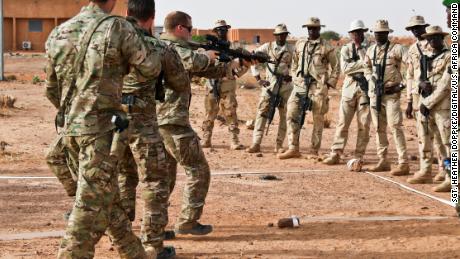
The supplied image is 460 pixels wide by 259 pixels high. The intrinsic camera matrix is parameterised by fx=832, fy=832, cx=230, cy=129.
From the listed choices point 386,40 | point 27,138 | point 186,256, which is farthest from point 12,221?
point 27,138

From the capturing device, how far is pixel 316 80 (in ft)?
45.6

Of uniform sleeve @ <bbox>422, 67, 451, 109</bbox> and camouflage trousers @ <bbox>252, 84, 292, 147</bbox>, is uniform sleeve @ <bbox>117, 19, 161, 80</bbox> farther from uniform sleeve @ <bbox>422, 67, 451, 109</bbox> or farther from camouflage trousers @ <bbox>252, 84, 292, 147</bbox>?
camouflage trousers @ <bbox>252, 84, 292, 147</bbox>

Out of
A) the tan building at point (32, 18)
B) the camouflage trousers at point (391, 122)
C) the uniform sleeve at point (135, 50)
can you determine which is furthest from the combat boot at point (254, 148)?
the tan building at point (32, 18)

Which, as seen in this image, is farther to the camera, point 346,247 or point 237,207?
point 237,207

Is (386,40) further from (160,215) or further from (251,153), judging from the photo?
(160,215)

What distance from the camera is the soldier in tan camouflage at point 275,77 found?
1433 cm

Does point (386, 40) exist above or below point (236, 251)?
above

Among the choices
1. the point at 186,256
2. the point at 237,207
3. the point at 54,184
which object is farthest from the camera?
the point at 54,184

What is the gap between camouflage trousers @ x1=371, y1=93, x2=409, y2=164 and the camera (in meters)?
12.3

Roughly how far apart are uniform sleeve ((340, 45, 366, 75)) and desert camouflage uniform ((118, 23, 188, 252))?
22.0 feet

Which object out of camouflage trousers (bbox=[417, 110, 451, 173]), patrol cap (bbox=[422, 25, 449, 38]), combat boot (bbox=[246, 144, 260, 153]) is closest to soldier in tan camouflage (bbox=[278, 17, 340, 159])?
combat boot (bbox=[246, 144, 260, 153])

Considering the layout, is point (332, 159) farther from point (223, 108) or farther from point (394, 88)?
point (223, 108)

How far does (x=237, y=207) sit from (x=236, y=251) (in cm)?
227

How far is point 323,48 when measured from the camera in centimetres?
1384
